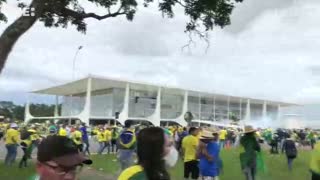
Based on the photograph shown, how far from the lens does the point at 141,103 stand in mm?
102562

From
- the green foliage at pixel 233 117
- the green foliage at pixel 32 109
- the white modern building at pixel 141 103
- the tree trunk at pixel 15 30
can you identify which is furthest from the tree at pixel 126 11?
the green foliage at pixel 32 109

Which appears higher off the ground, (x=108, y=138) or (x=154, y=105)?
(x=154, y=105)

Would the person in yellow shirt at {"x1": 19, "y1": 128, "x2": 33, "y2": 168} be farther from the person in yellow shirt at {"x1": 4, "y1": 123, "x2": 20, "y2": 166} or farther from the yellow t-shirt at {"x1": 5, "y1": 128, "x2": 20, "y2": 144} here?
the yellow t-shirt at {"x1": 5, "y1": 128, "x2": 20, "y2": 144}

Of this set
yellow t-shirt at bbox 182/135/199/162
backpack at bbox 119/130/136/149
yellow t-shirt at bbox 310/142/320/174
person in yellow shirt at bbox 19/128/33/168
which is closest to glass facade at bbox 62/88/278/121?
person in yellow shirt at bbox 19/128/33/168

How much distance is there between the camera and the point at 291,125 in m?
92.3

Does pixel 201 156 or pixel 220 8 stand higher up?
pixel 220 8

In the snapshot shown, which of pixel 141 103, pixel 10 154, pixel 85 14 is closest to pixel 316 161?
pixel 85 14

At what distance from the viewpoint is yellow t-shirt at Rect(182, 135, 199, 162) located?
13.2m

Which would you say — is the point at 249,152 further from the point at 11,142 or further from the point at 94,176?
the point at 11,142

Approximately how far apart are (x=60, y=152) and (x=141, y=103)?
9961 centimetres

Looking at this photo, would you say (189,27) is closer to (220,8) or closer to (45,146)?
(220,8)

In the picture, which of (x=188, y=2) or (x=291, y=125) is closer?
(x=188, y=2)

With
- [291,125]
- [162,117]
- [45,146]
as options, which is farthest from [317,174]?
[162,117]

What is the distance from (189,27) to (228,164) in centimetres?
1222
